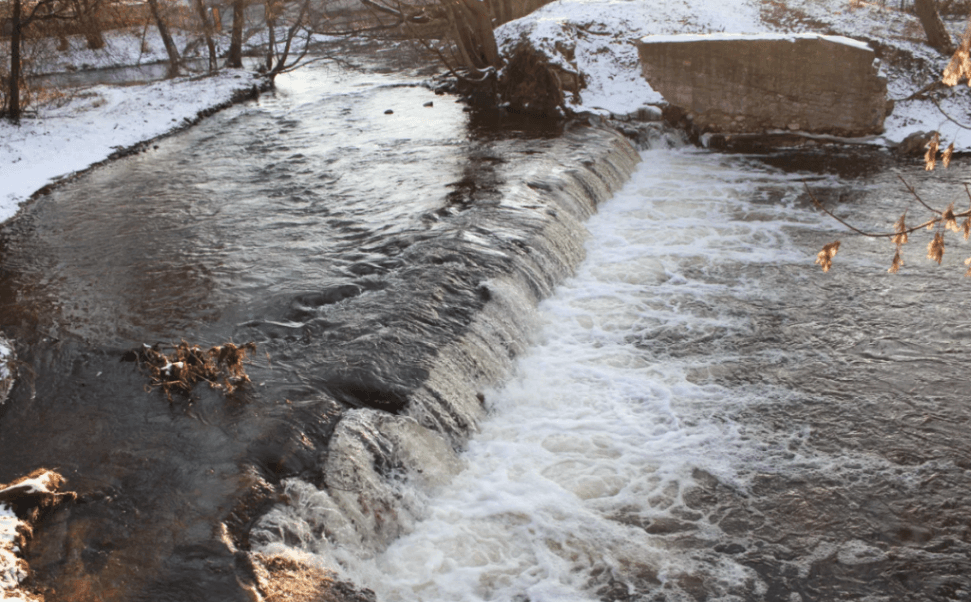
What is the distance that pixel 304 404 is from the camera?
5738 millimetres

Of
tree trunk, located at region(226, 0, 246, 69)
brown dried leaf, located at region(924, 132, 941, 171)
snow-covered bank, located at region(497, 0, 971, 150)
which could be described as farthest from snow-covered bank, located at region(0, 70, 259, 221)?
brown dried leaf, located at region(924, 132, 941, 171)

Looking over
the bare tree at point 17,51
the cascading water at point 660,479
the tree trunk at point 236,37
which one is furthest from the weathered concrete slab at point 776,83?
the tree trunk at point 236,37

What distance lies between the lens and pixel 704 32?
18.0 metres

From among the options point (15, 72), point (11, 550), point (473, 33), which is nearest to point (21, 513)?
point (11, 550)

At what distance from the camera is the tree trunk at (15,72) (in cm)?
1424

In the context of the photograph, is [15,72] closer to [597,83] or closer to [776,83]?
[597,83]

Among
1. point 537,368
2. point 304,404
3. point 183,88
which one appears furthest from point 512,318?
point 183,88

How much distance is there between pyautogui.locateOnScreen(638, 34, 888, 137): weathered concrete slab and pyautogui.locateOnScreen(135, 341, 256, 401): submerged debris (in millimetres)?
12251

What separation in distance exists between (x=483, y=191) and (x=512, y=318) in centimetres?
375

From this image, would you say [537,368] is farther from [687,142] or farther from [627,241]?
[687,142]

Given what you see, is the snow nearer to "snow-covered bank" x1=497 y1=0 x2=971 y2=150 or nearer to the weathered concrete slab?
"snow-covered bank" x1=497 y1=0 x2=971 y2=150

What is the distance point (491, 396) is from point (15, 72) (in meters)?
13.4

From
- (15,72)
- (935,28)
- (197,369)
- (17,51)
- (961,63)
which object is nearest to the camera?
(961,63)

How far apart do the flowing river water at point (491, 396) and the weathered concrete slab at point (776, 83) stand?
12.3ft
